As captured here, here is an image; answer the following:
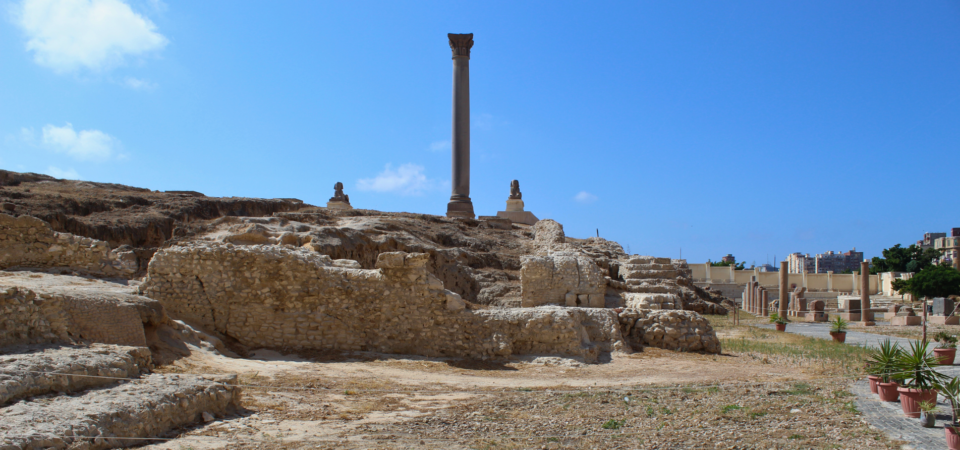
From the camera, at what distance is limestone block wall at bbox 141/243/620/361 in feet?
35.8

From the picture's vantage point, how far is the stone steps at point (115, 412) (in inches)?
185

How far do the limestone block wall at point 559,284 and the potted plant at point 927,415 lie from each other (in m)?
10.7

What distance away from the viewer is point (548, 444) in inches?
225

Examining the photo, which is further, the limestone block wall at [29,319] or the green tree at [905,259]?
the green tree at [905,259]

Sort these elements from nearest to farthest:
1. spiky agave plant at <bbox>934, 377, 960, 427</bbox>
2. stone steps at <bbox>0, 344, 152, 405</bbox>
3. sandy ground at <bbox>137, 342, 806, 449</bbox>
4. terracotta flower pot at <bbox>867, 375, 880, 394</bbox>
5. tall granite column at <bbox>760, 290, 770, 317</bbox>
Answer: stone steps at <bbox>0, 344, 152, 405</bbox>, spiky agave plant at <bbox>934, 377, 960, 427</bbox>, sandy ground at <bbox>137, 342, 806, 449</bbox>, terracotta flower pot at <bbox>867, 375, 880, 394</bbox>, tall granite column at <bbox>760, 290, 770, 317</bbox>

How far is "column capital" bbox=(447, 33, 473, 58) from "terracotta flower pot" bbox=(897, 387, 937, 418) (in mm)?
28579

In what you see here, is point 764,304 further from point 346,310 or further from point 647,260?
point 346,310

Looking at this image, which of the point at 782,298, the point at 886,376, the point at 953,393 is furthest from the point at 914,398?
the point at 782,298

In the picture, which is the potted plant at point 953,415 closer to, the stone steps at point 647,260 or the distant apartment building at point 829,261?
the stone steps at point 647,260

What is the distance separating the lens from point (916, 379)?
21.9 ft

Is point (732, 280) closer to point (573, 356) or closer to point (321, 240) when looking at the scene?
point (321, 240)

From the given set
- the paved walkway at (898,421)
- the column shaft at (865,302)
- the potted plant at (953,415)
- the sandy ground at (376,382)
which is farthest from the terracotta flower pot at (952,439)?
the column shaft at (865,302)

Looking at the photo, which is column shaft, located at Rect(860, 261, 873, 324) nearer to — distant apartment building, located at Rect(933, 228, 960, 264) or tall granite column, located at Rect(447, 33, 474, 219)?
tall granite column, located at Rect(447, 33, 474, 219)

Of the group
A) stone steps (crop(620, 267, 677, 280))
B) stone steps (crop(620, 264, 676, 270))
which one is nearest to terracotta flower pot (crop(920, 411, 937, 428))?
stone steps (crop(620, 267, 677, 280))
